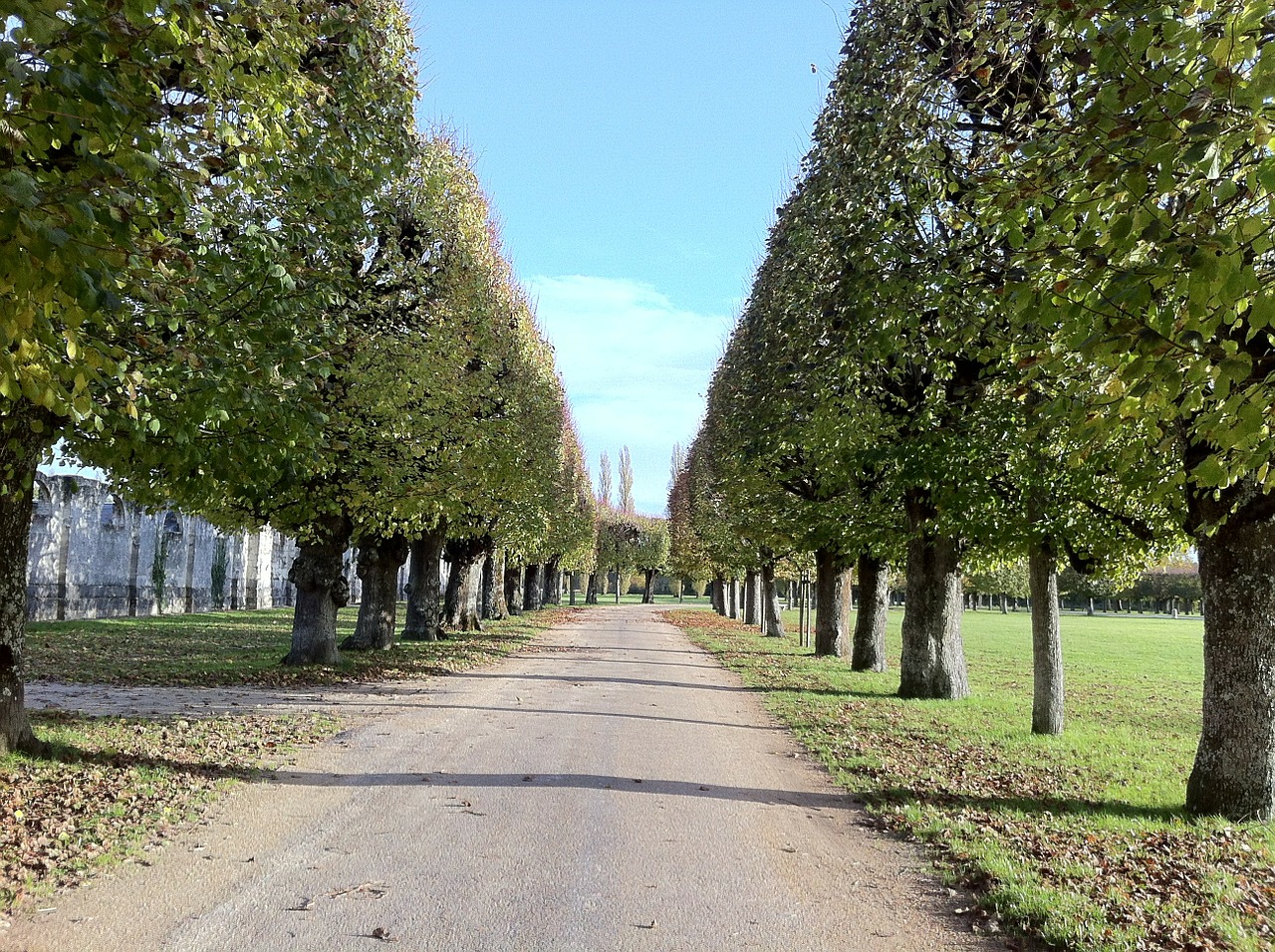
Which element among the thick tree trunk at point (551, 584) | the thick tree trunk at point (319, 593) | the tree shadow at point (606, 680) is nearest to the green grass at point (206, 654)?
the thick tree trunk at point (319, 593)

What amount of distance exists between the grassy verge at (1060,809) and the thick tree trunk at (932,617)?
2.16 ft

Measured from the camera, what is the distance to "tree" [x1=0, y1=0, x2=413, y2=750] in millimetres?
4188

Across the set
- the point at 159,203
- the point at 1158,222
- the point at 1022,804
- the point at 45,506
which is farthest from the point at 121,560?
the point at 1158,222

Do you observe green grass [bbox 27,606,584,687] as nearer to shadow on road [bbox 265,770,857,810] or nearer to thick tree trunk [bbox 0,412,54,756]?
thick tree trunk [bbox 0,412,54,756]

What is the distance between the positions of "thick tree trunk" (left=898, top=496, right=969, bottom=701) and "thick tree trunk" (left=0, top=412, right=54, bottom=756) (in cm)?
1337

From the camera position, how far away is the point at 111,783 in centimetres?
771

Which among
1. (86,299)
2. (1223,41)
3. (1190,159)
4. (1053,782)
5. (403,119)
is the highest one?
(403,119)

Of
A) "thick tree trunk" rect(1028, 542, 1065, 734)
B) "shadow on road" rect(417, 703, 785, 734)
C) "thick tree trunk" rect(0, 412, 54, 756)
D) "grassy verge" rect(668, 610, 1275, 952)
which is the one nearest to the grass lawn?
"thick tree trunk" rect(0, 412, 54, 756)

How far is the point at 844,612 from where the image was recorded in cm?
2878

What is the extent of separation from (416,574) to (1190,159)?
2490 centimetres

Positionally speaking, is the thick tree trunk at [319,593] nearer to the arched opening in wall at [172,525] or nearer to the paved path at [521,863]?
the paved path at [521,863]

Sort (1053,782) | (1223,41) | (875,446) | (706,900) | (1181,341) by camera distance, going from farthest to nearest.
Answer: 1. (875,446)
2. (1053,782)
3. (706,900)
4. (1181,341)
5. (1223,41)

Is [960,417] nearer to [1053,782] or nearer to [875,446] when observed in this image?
[875,446]

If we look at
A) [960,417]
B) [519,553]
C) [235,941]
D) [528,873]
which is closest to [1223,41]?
[528,873]
